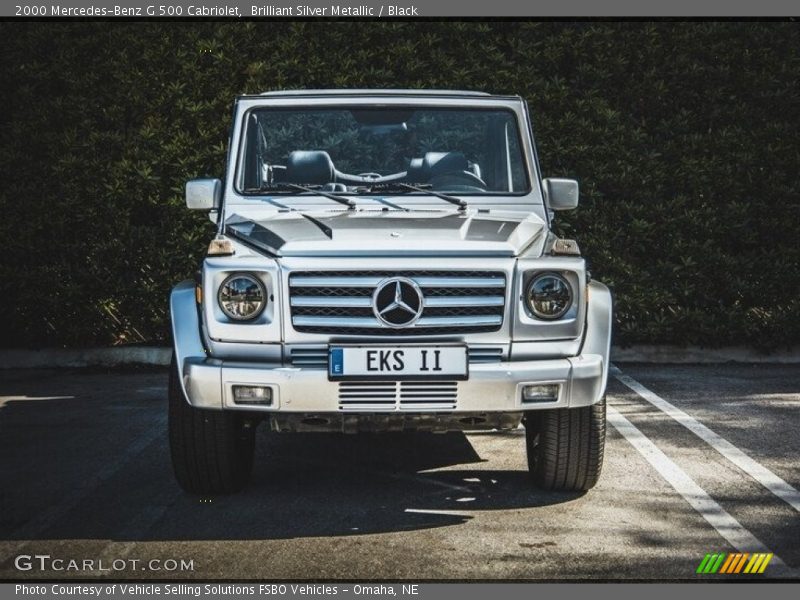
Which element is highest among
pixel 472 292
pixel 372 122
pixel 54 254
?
pixel 372 122

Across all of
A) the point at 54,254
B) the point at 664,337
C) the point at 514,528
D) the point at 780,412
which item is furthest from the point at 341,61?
the point at 514,528

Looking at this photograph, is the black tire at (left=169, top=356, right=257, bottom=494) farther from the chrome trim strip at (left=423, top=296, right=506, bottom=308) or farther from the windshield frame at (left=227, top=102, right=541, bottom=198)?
the windshield frame at (left=227, top=102, right=541, bottom=198)

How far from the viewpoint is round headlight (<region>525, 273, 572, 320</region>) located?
5.48 meters

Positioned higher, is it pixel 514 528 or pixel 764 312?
pixel 514 528

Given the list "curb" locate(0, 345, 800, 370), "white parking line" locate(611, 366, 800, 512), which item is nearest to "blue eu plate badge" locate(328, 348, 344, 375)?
"white parking line" locate(611, 366, 800, 512)

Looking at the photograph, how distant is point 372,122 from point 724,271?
507 cm

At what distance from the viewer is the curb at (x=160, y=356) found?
10.8 meters

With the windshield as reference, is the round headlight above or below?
below

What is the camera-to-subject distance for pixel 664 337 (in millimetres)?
10875

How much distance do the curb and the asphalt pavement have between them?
232 centimetres

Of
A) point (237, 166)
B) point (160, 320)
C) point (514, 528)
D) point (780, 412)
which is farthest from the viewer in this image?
point (160, 320)

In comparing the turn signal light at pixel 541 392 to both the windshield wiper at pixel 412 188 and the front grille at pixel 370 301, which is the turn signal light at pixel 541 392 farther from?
the windshield wiper at pixel 412 188

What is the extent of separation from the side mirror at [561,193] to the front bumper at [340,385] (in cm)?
145
